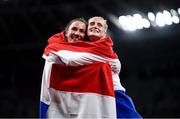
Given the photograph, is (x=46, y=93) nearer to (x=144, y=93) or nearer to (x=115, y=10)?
(x=115, y=10)

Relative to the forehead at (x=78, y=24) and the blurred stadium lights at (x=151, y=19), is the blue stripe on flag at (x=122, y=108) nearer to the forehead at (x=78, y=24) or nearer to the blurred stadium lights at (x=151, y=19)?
the forehead at (x=78, y=24)


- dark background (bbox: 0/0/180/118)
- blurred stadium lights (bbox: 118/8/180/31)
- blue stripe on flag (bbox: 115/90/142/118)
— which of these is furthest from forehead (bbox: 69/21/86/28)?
blurred stadium lights (bbox: 118/8/180/31)

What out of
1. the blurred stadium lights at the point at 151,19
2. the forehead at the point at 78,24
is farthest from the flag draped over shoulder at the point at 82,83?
the blurred stadium lights at the point at 151,19

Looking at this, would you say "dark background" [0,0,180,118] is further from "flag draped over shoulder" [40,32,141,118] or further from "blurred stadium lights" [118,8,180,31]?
"flag draped over shoulder" [40,32,141,118]

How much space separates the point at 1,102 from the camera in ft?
23.2

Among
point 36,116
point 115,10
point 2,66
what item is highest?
point 115,10

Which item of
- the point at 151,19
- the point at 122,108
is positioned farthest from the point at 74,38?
the point at 151,19

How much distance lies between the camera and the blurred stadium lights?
538cm

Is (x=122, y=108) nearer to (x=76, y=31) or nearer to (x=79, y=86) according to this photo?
(x=79, y=86)

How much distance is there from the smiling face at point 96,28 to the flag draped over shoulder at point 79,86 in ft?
0.26

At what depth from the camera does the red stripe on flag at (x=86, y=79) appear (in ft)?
5.33

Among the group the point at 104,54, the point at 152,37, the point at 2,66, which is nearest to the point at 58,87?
the point at 104,54

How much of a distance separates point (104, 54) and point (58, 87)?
22 centimetres

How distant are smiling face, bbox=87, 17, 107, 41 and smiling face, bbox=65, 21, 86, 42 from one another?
31mm
